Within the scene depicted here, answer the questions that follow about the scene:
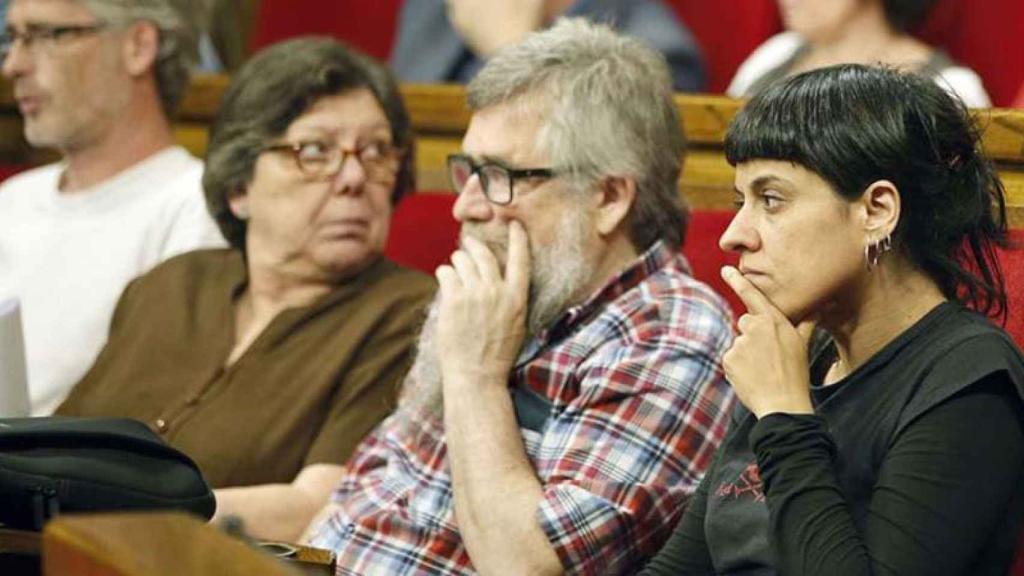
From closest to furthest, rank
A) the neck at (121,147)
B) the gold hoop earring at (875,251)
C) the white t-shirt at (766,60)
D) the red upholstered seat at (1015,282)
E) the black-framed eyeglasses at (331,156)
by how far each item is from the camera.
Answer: the gold hoop earring at (875,251) < the red upholstered seat at (1015,282) < the black-framed eyeglasses at (331,156) < the white t-shirt at (766,60) < the neck at (121,147)

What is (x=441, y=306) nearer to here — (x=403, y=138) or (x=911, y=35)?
(x=403, y=138)

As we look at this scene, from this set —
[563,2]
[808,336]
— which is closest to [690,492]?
[808,336]

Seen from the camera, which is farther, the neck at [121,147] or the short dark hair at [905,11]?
the neck at [121,147]

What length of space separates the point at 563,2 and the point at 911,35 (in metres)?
0.51

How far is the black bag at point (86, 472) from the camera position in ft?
5.57

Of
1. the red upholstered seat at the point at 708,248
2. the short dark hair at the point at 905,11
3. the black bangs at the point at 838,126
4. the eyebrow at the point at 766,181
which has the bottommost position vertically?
the red upholstered seat at the point at 708,248

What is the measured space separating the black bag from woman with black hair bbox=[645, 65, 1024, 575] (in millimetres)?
447

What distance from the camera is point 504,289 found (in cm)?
209

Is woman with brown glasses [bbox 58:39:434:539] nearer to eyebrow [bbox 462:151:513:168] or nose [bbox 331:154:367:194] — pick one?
nose [bbox 331:154:367:194]

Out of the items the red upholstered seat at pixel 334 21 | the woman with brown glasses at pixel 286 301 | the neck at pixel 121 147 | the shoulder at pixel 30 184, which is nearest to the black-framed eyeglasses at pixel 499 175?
the woman with brown glasses at pixel 286 301

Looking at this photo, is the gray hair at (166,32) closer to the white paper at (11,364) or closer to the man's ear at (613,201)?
the white paper at (11,364)

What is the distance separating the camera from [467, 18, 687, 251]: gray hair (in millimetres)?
2088

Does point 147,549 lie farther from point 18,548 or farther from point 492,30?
point 492,30

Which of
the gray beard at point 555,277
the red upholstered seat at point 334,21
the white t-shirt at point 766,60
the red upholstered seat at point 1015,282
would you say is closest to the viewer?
the red upholstered seat at point 1015,282
